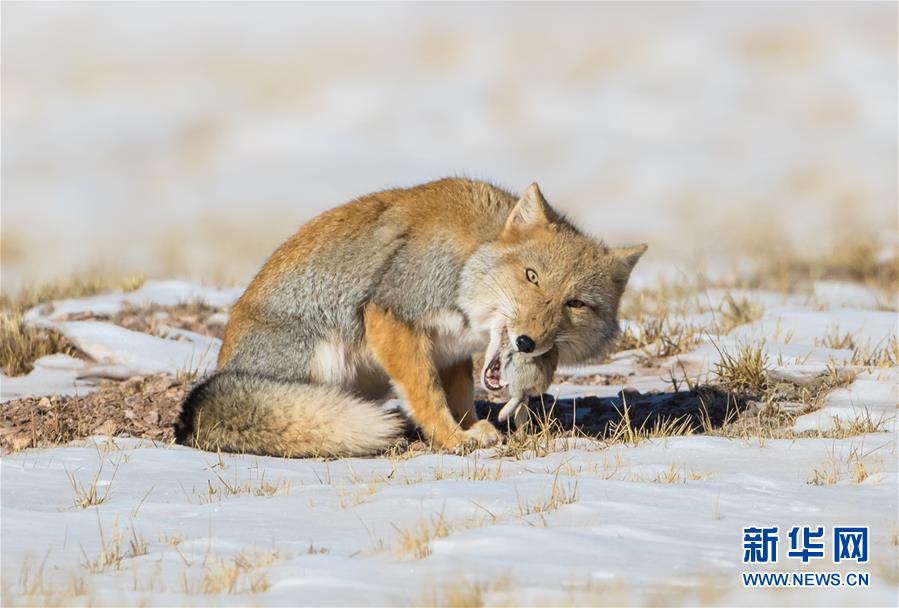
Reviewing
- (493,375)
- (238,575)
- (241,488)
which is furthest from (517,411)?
(238,575)

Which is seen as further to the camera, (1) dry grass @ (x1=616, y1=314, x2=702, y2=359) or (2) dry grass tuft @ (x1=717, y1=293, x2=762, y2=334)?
(2) dry grass tuft @ (x1=717, y1=293, x2=762, y2=334)

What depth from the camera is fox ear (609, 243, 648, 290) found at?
288 inches

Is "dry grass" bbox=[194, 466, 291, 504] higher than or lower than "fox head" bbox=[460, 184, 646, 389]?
lower

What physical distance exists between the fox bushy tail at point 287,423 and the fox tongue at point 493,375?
25.0 inches

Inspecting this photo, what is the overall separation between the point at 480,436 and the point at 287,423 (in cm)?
117

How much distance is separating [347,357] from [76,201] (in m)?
24.7

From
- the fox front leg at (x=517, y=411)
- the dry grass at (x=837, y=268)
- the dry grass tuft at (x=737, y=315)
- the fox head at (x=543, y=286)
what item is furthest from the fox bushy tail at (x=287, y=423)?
the dry grass at (x=837, y=268)

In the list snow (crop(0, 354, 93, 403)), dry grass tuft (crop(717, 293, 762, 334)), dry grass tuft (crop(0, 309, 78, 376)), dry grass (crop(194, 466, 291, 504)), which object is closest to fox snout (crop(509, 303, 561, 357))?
dry grass (crop(194, 466, 291, 504))

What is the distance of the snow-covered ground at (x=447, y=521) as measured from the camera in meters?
4.11

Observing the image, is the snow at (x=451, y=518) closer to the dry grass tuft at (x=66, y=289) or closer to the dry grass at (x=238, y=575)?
the dry grass at (x=238, y=575)

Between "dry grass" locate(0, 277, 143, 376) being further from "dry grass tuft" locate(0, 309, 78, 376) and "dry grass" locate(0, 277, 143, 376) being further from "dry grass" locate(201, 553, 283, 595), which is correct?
"dry grass" locate(201, 553, 283, 595)

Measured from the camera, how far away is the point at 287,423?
690 cm

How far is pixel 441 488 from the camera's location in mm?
5527

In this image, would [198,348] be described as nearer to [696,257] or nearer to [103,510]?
[103,510]
